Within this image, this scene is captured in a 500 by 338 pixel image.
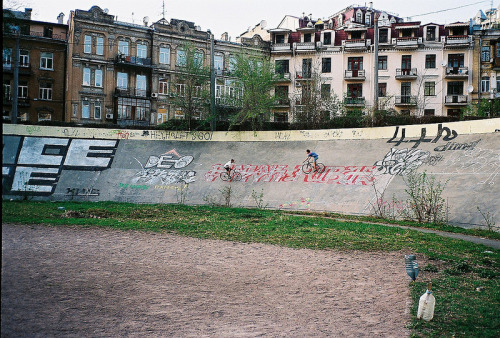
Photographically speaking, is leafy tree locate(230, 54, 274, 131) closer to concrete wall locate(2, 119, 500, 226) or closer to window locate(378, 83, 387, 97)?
concrete wall locate(2, 119, 500, 226)

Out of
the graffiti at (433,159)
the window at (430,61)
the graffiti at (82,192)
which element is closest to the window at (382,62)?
the window at (430,61)

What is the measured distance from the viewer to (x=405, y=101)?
49.2 metres

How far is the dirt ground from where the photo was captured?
→ 6249mm

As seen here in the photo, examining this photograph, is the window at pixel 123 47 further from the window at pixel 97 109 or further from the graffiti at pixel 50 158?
the graffiti at pixel 50 158

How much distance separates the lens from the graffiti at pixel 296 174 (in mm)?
24172

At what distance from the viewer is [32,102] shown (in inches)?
1766

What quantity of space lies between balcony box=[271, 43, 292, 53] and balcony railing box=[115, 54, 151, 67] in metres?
14.7

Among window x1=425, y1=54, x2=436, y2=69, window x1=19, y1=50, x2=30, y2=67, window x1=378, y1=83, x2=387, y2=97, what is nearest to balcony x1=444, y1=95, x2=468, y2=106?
window x1=425, y1=54, x2=436, y2=69

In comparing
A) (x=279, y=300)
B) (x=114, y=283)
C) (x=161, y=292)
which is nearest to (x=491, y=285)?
(x=279, y=300)

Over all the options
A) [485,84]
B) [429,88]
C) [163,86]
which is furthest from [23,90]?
[485,84]

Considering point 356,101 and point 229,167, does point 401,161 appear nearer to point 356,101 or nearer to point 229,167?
point 229,167

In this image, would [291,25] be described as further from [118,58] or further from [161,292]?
[161,292]

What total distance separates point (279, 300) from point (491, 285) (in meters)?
4.44

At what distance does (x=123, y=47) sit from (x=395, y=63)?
30082 mm
